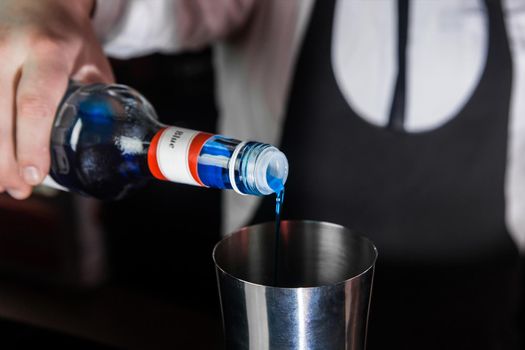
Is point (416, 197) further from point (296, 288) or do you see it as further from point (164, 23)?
point (296, 288)

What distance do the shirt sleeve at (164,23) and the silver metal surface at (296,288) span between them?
0.49 m

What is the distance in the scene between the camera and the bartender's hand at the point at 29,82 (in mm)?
618

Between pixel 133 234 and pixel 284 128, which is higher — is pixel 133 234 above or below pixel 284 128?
below

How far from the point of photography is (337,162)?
106cm

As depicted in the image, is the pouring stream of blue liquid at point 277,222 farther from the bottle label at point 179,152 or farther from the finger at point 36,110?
the finger at point 36,110

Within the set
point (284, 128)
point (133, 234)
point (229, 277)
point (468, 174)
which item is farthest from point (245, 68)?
point (133, 234)

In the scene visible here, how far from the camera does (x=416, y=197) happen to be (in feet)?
3.42

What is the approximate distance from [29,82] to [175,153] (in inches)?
6.9

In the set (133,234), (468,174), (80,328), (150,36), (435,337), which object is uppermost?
(150,36)

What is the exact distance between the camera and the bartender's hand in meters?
0.62

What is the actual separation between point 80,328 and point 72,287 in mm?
183

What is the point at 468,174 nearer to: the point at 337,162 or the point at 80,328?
the point at 337,162

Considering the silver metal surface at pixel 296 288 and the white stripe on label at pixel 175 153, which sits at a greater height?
the white stripe on label at pixel 175 153

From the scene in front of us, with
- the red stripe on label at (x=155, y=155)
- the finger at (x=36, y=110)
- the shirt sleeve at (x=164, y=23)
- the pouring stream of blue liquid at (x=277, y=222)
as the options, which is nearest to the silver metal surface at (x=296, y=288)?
the pouring stream of blue liquid at (x=277, y=222)
